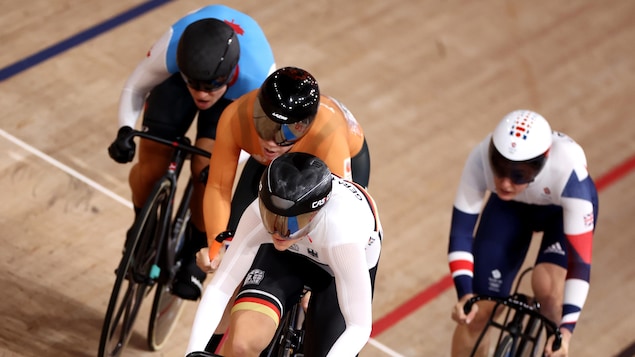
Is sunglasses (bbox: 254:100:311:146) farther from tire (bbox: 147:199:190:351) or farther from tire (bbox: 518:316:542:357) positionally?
tire (bbox: 518:316:542:357)

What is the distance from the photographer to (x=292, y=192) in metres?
3.13

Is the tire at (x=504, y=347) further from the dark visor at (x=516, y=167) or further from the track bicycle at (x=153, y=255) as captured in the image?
the track bicycle at (x=153, y=255)

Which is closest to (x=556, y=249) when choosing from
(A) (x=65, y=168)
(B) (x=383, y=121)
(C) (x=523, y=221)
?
(C) (x=523, y=221)

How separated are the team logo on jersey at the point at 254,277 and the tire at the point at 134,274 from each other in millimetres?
719

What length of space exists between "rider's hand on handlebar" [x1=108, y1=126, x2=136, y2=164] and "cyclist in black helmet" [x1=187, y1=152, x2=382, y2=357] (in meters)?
0.86

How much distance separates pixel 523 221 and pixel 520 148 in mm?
482

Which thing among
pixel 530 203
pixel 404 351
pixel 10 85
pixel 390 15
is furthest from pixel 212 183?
pixel 390 15

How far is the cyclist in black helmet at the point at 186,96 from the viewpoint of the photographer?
3998 millimetres

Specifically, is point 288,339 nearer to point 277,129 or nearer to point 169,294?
point 277,129

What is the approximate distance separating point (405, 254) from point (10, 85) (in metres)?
2.20

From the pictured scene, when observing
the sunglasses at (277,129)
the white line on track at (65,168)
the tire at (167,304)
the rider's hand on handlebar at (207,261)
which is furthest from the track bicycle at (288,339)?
the white line on track at (65,168)

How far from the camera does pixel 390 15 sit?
7.02 metres

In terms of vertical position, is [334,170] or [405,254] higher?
[334,170]

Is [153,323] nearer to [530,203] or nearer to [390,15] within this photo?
[530,203]
